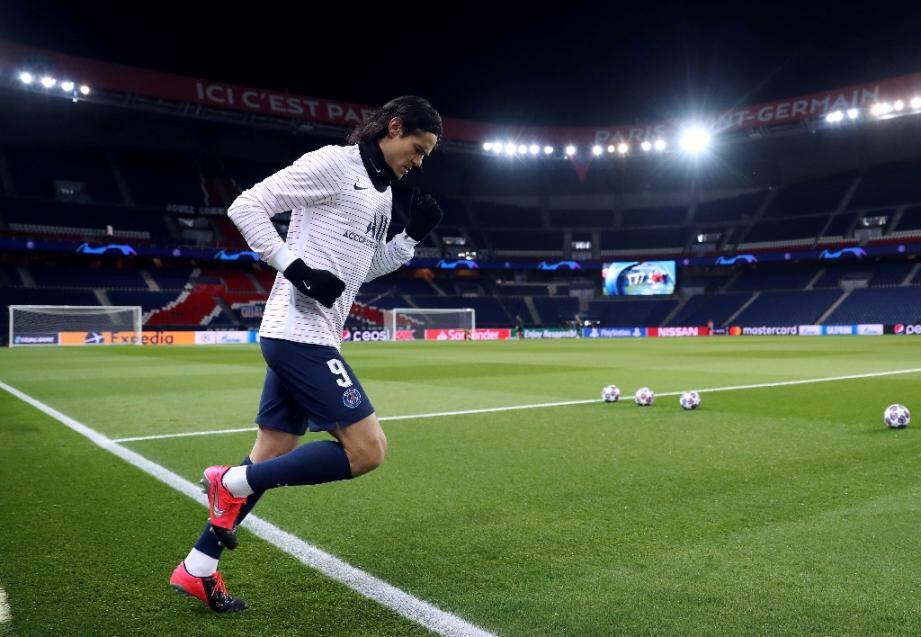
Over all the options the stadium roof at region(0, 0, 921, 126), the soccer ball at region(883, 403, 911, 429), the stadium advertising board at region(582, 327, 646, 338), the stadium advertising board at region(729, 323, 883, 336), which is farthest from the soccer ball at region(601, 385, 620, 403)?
the stadium advertising board at region(582, 327, 646, 338)

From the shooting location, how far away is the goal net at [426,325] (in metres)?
48.1

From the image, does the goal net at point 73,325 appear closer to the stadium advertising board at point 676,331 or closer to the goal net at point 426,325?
the goal net at point 426,325

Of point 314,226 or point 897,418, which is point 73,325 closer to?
point 897,418

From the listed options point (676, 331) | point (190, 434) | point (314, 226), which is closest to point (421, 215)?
point (314, 226)

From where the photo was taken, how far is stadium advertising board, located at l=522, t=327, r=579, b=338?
56.4 meters

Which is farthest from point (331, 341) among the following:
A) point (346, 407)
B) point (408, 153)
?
point (408, 153)

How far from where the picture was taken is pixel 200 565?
10.1ft

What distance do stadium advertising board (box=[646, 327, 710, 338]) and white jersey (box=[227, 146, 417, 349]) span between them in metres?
56.1

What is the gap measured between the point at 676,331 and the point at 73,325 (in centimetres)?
4502

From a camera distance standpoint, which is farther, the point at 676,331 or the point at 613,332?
the point at 613,332

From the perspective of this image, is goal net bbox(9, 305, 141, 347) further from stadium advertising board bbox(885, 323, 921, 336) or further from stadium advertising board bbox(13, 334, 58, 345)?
stadium advertising board bbox(885, 323, 921, 336)

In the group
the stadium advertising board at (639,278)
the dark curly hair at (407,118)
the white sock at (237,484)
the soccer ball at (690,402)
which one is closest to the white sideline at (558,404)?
the soccer ball at (690,402)

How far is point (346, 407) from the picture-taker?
3051 millimetres

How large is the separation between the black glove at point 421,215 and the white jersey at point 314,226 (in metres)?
0.47
